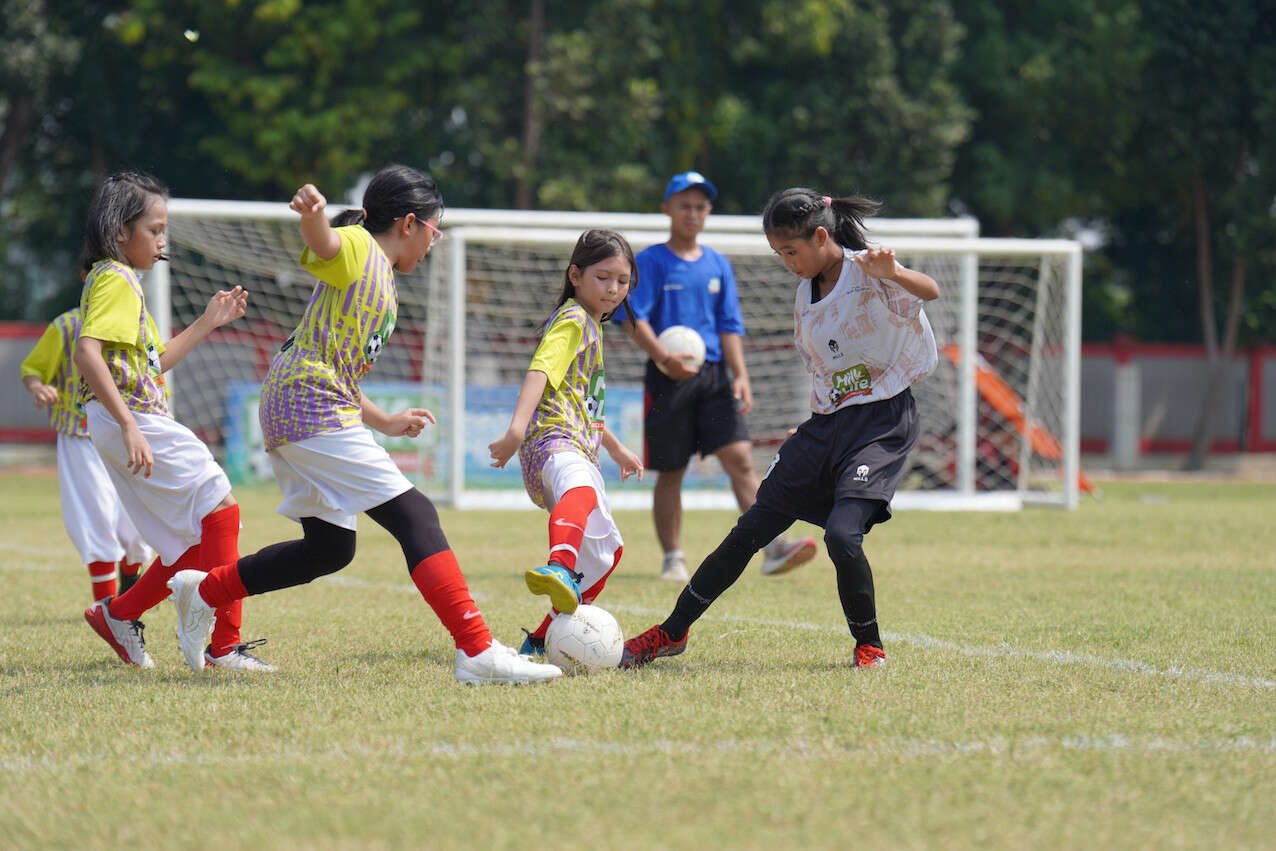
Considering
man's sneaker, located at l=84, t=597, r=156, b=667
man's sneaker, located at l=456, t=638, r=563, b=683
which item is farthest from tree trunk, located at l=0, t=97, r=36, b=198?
man's sneaker, located at l=456, t=638, r=563, b=683

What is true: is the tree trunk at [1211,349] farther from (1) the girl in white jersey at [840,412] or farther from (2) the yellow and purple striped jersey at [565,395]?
(2) the yellow and purple striped jersey at [565,395]

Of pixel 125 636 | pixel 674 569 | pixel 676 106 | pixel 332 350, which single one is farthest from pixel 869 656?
pixel 676 106

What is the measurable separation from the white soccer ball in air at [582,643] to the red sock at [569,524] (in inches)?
6.7

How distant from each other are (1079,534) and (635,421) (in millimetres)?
6565

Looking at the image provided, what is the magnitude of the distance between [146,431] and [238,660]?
2.60ft

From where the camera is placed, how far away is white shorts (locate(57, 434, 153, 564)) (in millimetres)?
5852

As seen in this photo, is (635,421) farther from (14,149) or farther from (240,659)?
(14,149)

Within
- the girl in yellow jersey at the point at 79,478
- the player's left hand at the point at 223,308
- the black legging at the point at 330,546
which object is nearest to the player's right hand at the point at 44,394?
the girl in yellow jersey at the point at 79,478

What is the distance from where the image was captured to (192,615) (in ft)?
15.3

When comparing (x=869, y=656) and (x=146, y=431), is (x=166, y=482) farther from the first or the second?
(x=869, y=656)

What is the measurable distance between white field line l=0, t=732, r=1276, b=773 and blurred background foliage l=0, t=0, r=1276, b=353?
19.8 metres

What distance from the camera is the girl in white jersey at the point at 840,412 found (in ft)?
15.4

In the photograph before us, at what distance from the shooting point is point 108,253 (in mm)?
4832

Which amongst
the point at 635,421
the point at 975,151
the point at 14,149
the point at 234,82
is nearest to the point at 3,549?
the point at 635,421
